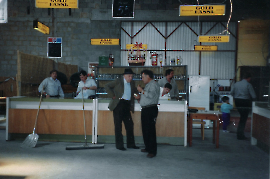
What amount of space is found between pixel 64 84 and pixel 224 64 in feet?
25.3

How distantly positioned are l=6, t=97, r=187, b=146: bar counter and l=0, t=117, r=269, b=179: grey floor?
0.84 feet

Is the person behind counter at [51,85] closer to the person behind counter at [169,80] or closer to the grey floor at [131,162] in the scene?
the grey floor at [131,162]

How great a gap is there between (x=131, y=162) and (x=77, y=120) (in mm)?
1843

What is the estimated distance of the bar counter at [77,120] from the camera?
18.1 feet

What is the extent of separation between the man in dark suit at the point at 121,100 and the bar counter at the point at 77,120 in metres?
0.46

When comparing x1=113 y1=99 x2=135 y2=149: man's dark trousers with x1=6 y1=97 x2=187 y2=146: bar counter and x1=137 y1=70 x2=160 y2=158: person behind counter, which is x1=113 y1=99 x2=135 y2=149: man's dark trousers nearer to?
x1=6 y1=97 x2=187 y2=146: bar counter

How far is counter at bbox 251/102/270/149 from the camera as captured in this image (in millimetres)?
5074

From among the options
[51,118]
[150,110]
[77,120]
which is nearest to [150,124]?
[150,110]

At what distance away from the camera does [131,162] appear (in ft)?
13.9

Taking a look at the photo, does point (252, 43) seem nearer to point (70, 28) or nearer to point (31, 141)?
point (70, 28)

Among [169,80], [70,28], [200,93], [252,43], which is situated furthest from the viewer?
[252,43]

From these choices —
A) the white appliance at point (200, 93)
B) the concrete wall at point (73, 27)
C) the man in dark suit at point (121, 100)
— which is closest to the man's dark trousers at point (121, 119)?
the man in dark suit at point (121, 100)

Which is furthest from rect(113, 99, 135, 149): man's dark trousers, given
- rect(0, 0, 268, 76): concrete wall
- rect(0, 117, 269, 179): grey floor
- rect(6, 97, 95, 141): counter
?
rect(0, 0, 268, 76): concrete wall

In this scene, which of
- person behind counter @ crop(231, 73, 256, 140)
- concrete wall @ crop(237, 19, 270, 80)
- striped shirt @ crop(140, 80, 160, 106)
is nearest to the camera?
striped shirt @ crop(140, 80, 160, 106)
